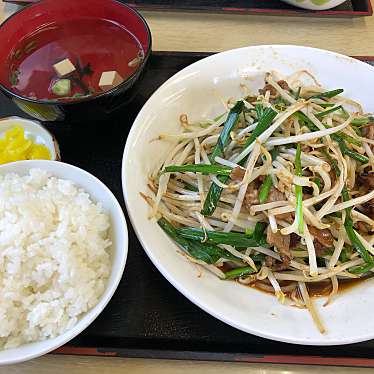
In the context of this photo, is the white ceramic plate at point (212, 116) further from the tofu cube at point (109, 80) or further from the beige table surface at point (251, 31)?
the beige table surface at point (251, 31)

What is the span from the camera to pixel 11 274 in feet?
4.48

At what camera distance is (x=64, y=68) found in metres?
1.94

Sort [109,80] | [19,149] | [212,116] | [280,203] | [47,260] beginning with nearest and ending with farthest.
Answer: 1. [47,260]
2. [280,203]
3. [19,149]
4. [109,80]
5. [212,116]

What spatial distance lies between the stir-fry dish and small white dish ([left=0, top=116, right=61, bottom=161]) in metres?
0.46

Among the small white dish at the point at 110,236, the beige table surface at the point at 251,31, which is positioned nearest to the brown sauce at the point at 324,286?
the small white dish at the point at 110,236

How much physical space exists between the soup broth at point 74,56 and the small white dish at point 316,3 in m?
1.02

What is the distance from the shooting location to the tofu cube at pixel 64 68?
1.92 m

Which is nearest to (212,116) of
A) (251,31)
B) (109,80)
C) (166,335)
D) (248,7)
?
(109,80)

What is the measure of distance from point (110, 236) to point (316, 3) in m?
1.75

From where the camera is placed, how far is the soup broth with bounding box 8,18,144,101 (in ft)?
6.19

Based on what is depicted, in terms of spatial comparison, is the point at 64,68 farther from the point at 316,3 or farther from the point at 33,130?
the point at 316,3

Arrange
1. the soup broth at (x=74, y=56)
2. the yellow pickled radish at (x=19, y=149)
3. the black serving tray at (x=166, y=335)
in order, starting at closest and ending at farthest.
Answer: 1. the black serving tray at (x=166, y=335)
2. the yellow pickled radish at (x=19, y=149)
3. the soup broth at (x=74, y=56)

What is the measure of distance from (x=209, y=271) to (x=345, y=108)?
0.97 m

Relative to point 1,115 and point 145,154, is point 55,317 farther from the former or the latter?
point 1,115
